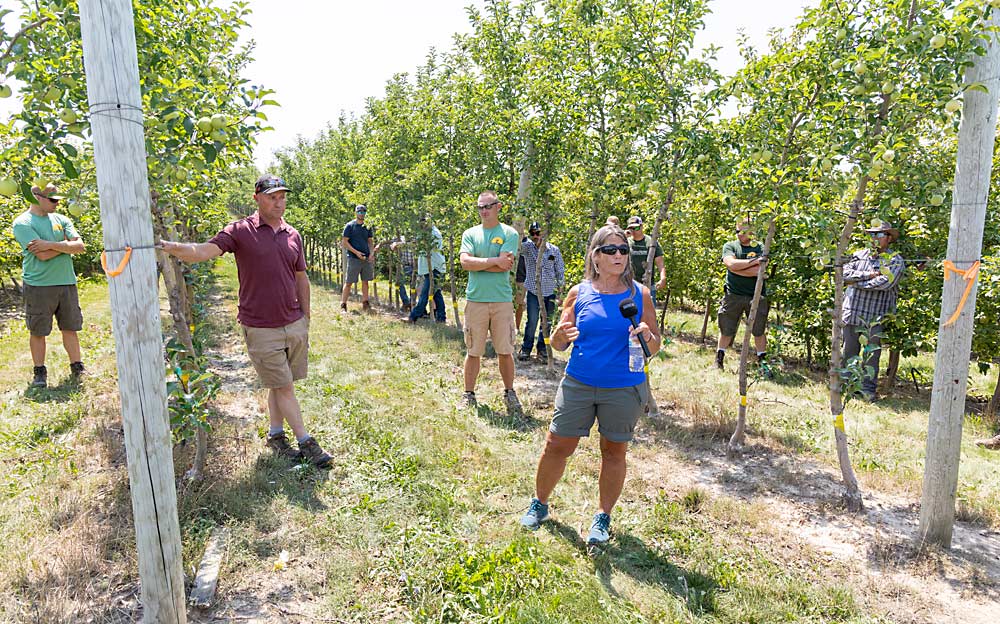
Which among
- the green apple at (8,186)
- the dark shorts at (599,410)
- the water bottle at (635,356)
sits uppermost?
the green apple at (8,186)

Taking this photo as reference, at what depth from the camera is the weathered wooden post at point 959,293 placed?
3135 millimetres

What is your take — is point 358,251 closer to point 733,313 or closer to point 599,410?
point 733,313

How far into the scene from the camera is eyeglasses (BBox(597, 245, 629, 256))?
10.4ft

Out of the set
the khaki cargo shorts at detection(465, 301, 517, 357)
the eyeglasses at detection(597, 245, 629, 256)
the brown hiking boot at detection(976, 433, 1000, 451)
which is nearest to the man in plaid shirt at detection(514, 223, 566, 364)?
the khaki cargo shorts at detection(465, 301, 517, 357)

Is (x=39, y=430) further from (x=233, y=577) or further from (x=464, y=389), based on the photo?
(x=464, y=389)

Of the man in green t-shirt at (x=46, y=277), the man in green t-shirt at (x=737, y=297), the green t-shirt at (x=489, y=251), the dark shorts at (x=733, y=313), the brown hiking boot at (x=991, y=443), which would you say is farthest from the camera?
the dark shorts at (x=733, y=313)

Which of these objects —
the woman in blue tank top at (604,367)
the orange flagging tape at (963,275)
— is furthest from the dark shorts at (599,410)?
the orange flagging tape at (963,275)

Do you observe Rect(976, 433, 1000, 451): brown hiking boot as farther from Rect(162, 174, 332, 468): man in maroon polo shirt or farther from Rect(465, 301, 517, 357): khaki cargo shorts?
Rect(162, 174, 332, 468): man in maroon polo shirt

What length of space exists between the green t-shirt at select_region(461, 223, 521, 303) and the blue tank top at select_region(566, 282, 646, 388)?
2.21 meters

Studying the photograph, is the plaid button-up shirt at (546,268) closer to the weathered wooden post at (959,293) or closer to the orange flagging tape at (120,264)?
the weathered wooden post at (959,293)

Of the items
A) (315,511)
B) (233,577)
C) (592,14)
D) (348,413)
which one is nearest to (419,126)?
(592,14)

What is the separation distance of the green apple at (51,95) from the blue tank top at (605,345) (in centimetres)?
286

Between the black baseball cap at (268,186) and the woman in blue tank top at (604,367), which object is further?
the black baseball cap at (268,186)

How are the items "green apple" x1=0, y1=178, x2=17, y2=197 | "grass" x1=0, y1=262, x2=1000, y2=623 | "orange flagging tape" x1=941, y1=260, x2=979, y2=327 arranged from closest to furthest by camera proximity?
"green apple" x1=0, y1=178, x2=17, y2=197, "grass" x1=0, y1=262, x2=1000, y2=623, "orange flagging tape" x1=941, y1=260, x2=979, y2=327
